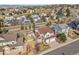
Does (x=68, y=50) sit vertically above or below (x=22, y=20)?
below

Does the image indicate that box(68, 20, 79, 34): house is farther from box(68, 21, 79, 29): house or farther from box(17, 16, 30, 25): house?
box(17, 16, 30, 25): house

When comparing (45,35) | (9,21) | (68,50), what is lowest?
(68,50)

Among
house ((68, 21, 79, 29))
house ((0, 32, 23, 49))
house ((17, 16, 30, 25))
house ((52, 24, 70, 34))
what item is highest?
house ((17, 16, 30, 25))

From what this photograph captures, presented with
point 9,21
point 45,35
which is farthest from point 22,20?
point 45,35

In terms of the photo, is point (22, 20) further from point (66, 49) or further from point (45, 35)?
point (66, 49)

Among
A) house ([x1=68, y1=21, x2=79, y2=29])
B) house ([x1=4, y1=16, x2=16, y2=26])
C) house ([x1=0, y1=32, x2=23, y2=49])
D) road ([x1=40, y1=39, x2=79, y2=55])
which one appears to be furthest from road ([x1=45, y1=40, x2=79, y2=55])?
house ([x1=4, y1=16, x2=16, y2=26])

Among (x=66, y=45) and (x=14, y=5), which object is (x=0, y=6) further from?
(x=66, y=45)

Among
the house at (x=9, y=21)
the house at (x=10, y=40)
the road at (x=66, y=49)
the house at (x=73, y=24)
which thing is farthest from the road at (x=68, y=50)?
the house at (x=9, y=21)

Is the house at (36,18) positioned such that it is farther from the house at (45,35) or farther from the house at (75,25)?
the house at (75,25)
